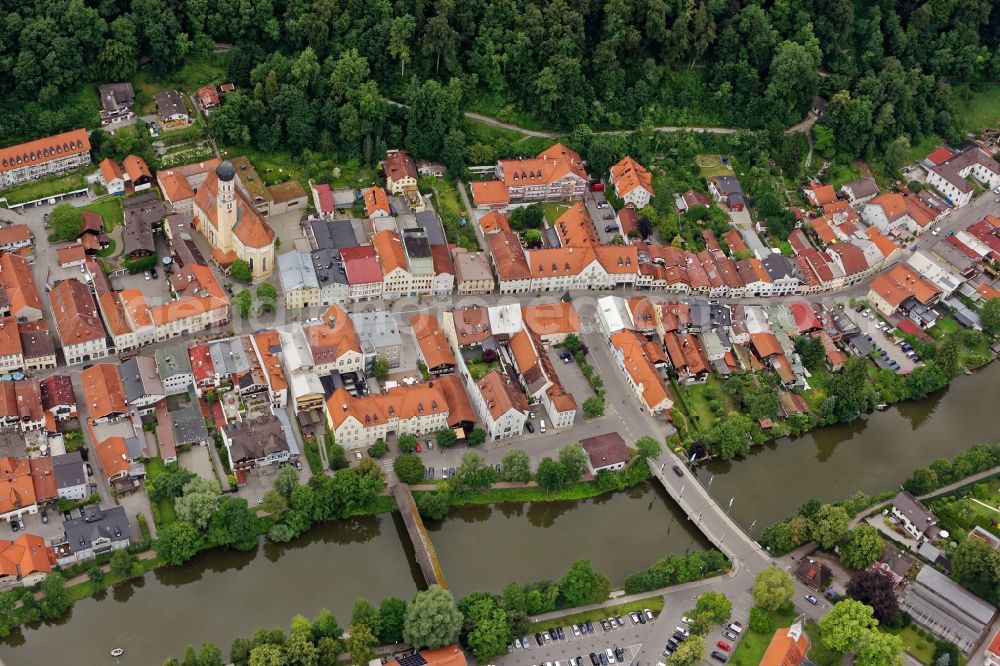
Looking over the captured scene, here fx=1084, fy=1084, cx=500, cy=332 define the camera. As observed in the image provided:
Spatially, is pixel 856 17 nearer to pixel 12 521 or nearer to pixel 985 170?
pixel 985 170

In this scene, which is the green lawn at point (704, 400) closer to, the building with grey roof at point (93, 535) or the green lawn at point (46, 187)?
the building with grey roof at point (93, 535)

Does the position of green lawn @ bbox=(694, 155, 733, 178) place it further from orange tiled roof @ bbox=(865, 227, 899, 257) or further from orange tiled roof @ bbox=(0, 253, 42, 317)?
orange tiled roof @ bbox=(0, 253, 42, 317)

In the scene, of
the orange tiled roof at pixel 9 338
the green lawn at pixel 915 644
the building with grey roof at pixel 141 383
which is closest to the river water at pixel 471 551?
the green lawn at pixel 915 644

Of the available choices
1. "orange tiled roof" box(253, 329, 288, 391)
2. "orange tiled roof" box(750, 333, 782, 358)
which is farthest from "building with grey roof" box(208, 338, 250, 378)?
"orange tiled roof" box(750, 333, 782, 358)

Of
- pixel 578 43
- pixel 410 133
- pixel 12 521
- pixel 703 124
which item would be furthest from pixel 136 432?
pixel 703 124

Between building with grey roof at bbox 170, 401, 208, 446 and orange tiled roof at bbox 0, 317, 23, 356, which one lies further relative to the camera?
orange tiled roof at bbox 0, 317, 23, 356
